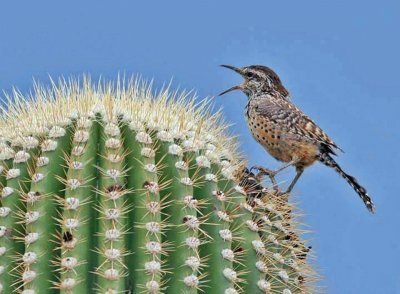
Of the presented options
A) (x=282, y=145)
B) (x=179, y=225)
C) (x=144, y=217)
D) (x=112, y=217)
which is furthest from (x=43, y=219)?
(x=282, y=145)

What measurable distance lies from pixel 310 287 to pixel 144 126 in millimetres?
1418

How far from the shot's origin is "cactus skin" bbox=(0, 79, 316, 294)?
4520mm

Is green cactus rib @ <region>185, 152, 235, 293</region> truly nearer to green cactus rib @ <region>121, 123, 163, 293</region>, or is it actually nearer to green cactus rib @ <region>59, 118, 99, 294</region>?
green cactus rib @ <region>121, 123, 163, 293</region>

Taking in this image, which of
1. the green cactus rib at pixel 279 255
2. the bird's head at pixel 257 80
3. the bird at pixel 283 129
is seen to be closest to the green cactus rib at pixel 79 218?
the green cactus rib at pixel 279 255

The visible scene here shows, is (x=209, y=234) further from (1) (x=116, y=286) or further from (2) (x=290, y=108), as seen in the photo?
(2) (x=290, y=108)

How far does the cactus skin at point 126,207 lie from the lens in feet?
14.8

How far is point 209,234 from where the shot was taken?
4789 millimetres

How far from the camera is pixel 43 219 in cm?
461

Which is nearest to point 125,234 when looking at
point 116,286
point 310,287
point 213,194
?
point 116,286

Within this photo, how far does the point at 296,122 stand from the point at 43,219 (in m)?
3.82

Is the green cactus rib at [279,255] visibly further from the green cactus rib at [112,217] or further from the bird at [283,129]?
the bird at [283,129]

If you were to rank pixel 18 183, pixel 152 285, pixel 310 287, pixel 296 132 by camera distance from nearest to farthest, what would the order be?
pixel 152 285
pixel 18 183
pixel 310 287
pixel 296 132

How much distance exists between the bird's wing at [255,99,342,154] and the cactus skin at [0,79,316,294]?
2764 millimetres

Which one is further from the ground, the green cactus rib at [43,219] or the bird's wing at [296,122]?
the bird's wing at [296,122]
